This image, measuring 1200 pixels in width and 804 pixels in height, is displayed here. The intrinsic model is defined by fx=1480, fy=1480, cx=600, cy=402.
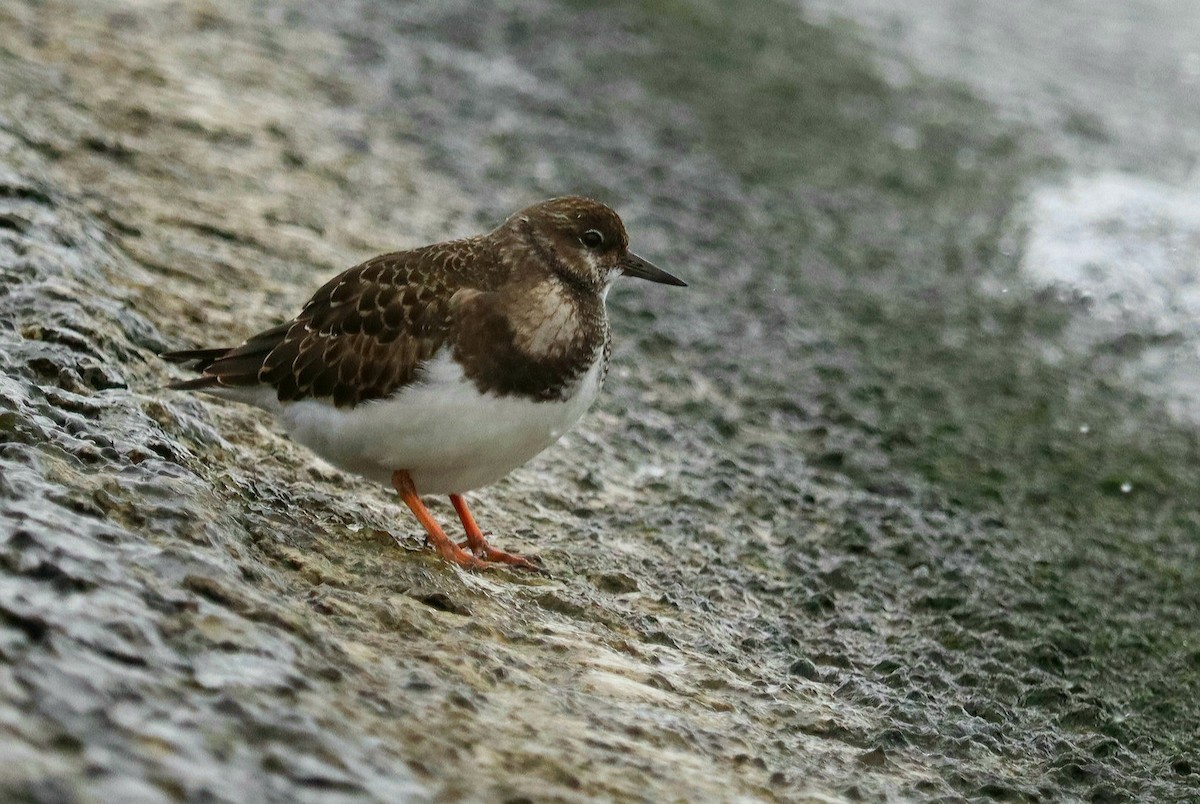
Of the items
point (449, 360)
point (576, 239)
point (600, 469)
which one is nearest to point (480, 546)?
point (449, 360)

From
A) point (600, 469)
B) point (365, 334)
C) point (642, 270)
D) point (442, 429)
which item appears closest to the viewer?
point (442, 429)

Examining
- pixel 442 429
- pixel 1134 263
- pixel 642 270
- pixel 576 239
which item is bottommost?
pixel 442 429

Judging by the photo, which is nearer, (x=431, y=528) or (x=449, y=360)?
(x=449, y=360)

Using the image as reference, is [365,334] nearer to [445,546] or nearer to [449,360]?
[449,360]

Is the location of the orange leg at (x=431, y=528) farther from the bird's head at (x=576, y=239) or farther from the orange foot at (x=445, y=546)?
the bird's head at (x=576, y=239)

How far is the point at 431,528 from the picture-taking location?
4746mm

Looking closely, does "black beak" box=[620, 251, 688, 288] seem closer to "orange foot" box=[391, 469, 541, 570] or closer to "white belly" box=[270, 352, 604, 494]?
"white belly" box=[270, 352, 604, 494]

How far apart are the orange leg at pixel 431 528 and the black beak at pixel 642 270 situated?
1.07 m

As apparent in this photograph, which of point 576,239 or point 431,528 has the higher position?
point 576,239

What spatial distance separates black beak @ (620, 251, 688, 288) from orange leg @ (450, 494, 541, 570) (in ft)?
3.20

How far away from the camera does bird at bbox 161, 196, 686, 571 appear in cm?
445

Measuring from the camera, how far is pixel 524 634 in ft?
14.0

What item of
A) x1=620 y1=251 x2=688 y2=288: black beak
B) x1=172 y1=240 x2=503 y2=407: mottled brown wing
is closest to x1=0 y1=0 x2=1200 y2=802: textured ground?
x1=172 y1=240 x2=503 y2=407: mottled brown wing

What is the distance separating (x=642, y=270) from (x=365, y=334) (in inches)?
41.6
